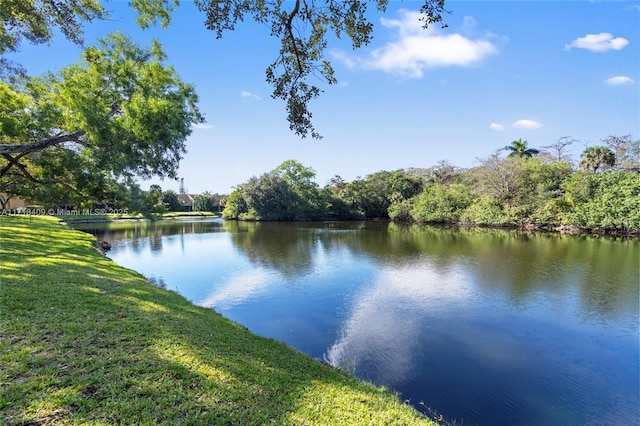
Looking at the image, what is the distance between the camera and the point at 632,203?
2627 centimetres

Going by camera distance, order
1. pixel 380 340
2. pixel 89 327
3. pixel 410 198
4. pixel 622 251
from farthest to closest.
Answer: pixel 410 198 → pixel 622 251 → pixel 380 340 → pixel 89 327

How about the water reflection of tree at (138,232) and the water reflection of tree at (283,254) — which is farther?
the water reflection of tree at (138,232)

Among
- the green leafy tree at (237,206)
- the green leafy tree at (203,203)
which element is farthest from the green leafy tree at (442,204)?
the green leafy tree at (203,203)

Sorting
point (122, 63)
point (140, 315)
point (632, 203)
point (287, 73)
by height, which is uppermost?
point (122, 63)

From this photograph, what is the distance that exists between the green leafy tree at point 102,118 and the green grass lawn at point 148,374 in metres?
4.87

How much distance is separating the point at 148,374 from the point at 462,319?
8410 mm

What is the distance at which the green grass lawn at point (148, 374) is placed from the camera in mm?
2867

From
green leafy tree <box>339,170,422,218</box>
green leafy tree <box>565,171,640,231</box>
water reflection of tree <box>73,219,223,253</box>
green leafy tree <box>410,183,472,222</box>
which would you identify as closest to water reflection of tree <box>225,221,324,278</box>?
water reflection of tree <box>73,219,223,253</box>

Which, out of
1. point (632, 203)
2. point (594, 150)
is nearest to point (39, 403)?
point (632, 203)

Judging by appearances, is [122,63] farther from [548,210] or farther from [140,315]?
[548,210]

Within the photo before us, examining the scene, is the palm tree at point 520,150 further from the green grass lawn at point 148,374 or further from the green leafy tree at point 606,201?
the green grass lawn at point 148,374

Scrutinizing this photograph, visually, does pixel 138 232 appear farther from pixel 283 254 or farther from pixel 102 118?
pixel 102 118

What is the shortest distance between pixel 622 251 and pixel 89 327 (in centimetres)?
2599

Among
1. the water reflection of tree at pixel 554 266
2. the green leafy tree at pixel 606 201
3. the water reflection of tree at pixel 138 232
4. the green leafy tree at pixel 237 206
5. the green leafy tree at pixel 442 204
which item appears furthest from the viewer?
the green leafy tree at pixel 237 206
